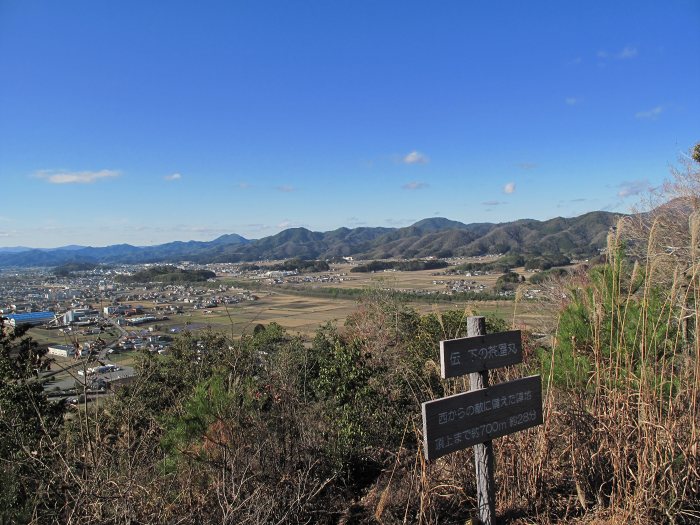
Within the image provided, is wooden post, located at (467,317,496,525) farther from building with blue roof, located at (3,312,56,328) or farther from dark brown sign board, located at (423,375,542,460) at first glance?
building with blue roof, located at (3,312,56,328)

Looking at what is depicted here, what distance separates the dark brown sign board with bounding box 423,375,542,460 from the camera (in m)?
2.51

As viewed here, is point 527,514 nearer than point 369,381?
Yes

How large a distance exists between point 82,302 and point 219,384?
4.84 ft

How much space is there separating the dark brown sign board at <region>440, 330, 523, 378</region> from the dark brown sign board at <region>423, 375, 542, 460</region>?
5.5 inches

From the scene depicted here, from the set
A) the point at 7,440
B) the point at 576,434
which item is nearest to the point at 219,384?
the point at 7,440

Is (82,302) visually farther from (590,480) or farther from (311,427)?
(590,480)

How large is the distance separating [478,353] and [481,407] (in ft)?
1.06

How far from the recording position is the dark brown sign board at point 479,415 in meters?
2.51

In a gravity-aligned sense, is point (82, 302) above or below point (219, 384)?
above

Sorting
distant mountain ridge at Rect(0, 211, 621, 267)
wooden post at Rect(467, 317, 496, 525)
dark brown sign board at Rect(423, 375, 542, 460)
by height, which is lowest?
wooden post at Rect(467, 317, 496, 525)

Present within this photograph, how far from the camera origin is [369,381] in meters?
5.61

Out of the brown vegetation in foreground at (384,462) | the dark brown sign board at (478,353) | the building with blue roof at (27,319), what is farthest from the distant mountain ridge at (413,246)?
the dark brown sign board at (478,353)

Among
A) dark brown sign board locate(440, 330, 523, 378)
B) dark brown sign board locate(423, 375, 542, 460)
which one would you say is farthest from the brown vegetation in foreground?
dark brown sign board locate(440, 330, 523, 378)

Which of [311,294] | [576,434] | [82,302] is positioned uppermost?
[82,302]
